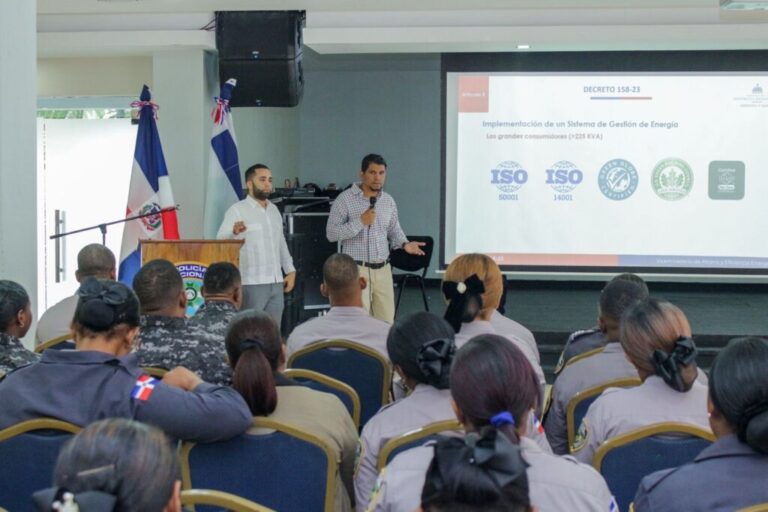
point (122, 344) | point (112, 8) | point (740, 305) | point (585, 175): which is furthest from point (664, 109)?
point (122, 344)

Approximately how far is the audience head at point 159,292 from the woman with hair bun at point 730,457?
189 cm

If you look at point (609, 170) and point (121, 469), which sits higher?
point (609, 170)

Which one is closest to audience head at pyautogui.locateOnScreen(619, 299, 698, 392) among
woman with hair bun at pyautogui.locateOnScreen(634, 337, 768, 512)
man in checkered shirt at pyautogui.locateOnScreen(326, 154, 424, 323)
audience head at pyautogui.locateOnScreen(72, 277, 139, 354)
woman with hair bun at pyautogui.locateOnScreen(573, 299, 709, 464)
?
woman with hair bun at pyautogui.locateOnScreen(573, 299, 709, 464)

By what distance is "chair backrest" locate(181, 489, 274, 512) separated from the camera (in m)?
1.68

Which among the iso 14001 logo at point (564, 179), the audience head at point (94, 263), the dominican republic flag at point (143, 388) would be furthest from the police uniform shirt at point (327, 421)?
the iso 14001 logo at point (564, 179)

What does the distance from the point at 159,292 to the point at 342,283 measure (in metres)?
0.91

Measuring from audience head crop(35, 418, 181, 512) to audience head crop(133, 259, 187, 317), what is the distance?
1985 mm

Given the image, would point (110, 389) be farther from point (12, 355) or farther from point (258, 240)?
point (258, 240)

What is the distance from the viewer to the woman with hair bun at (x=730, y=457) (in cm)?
179

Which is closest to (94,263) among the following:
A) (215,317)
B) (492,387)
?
(215,317)

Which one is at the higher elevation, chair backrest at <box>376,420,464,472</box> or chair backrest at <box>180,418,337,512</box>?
chair backrest at <box>376,420,464,472</box>

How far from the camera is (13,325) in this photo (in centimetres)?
314

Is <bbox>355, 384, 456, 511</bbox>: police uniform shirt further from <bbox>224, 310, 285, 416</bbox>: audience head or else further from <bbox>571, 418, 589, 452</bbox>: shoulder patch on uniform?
<bbox>571, 418, 589, 452</bbox>: shoulder patch on uniform

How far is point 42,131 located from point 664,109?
5093 millimetres
